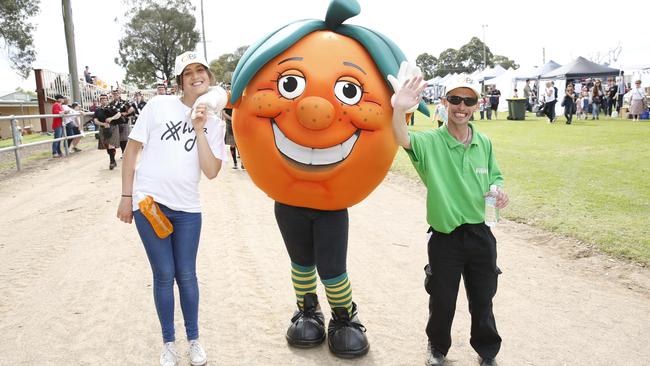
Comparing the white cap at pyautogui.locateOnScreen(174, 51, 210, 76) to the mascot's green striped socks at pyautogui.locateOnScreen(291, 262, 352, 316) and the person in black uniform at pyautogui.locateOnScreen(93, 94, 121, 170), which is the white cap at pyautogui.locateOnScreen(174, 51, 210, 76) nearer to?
the mascot's green striped socks at pyautogui.locateOnScreen(291, 262, 352, 316)

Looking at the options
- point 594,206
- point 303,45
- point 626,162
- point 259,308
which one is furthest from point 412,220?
point 626,162

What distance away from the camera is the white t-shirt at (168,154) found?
10.2 ft

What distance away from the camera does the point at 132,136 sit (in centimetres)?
315

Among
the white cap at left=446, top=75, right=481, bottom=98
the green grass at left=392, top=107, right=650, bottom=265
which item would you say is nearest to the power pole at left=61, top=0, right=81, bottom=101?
the green grass at left=392, top=107, right=650, bottom=265

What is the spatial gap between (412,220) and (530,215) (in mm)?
1488

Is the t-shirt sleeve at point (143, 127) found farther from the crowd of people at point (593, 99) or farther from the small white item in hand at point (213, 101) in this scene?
the crowd of people at point (593, 99)

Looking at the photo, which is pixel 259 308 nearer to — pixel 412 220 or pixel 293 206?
pixel 293 206

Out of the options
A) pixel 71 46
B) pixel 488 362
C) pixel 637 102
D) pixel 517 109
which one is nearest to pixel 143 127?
pixel 488 362

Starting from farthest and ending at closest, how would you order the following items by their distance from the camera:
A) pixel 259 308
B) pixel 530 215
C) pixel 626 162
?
1. pixel 626 162
2. pixel 530 215
3. pixel 259 308

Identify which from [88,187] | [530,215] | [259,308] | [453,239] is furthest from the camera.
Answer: [88,187]

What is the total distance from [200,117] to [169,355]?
148 centimetres

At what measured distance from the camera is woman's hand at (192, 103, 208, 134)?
3.07m

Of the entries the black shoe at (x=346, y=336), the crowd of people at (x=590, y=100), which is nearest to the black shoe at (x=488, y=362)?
the black shoe at (x=346, y=336)

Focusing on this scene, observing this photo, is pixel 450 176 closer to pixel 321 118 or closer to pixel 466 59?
pixel 321 118
